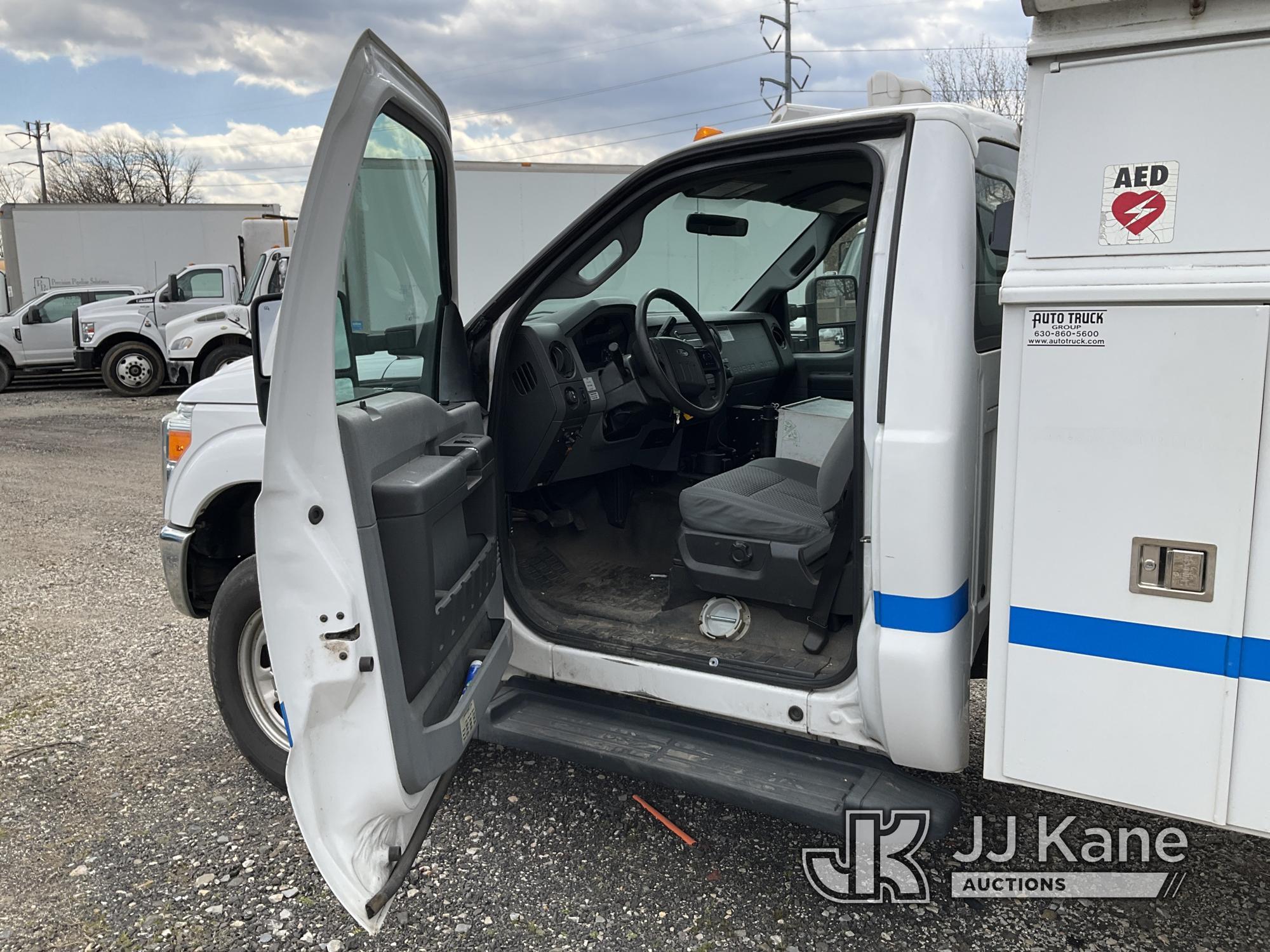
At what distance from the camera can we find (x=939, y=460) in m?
2.12

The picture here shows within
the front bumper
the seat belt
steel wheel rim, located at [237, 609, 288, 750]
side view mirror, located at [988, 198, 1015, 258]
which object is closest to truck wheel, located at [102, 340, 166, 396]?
the front bumper

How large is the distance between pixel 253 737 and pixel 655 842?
1326 millimetres

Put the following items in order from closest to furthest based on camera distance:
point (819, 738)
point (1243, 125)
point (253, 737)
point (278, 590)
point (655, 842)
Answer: point (1243, 125), point (278, 590), point (819, 738), point (655, 842), point (253, 737)

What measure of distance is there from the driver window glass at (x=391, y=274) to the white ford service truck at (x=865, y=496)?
1 centimetres

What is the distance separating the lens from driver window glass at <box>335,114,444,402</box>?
2.21m

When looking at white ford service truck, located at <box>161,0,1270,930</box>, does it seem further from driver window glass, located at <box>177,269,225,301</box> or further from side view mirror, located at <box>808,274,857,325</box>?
driver window glass, located at <box>177,269,225,301</box>

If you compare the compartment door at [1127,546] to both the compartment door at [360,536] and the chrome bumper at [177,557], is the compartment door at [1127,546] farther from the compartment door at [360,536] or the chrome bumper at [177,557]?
the chrome bumper at [177,557]

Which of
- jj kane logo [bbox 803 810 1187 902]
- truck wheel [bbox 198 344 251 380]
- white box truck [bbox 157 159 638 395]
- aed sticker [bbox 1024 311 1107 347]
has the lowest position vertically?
jj kane logo [bbox 803 810 1187 902]

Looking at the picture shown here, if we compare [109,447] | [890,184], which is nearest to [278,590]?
[890,184]

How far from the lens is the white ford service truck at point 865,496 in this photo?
69.0 inches

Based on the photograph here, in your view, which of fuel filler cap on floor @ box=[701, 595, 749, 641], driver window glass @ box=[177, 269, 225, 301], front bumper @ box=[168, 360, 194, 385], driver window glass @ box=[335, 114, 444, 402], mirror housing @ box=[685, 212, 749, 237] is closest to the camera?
driver window glass @ box=[335, 114, 444, 402]

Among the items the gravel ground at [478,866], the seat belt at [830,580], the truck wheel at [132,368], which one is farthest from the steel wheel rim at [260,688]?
the truck wheel at [132,368]

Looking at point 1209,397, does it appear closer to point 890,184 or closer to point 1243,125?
point 1243,125

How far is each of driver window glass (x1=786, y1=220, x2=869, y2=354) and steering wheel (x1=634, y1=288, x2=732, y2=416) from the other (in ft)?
2.13
